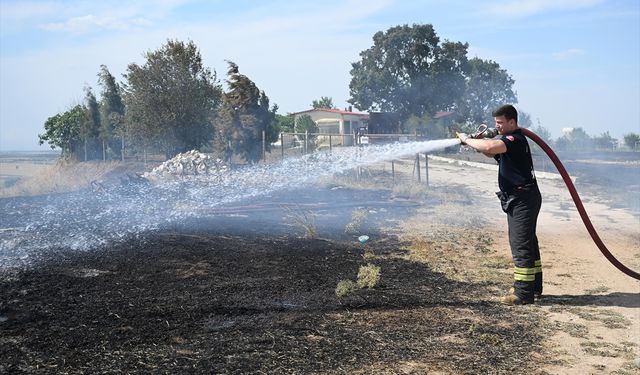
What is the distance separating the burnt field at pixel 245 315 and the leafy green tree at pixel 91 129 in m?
23.0

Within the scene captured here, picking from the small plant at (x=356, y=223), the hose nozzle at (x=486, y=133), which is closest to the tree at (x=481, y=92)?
the small plant at (x=356, y=223)

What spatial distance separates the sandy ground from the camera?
13.7 feet

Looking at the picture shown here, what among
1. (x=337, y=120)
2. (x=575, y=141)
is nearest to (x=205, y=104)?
(x=337, y=120)

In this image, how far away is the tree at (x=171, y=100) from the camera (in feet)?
78.4

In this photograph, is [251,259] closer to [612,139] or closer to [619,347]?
[619,347]

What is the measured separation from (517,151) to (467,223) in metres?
5.58

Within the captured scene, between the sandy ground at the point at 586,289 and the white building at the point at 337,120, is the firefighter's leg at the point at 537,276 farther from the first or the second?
the white building at the point at 337,120

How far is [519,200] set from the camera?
562 centimetres

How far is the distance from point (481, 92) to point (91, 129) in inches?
1284

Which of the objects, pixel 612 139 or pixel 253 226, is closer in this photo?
pixel 253 226

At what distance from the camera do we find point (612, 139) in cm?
4697

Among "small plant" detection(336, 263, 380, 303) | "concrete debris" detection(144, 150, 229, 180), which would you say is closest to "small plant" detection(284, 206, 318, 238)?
"small plant" detection(336, 263, 380, 303)

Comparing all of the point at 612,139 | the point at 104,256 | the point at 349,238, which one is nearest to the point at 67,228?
the point at 104,256

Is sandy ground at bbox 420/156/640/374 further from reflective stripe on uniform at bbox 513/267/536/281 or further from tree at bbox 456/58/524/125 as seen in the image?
tree at bbox 456/58/524/125
